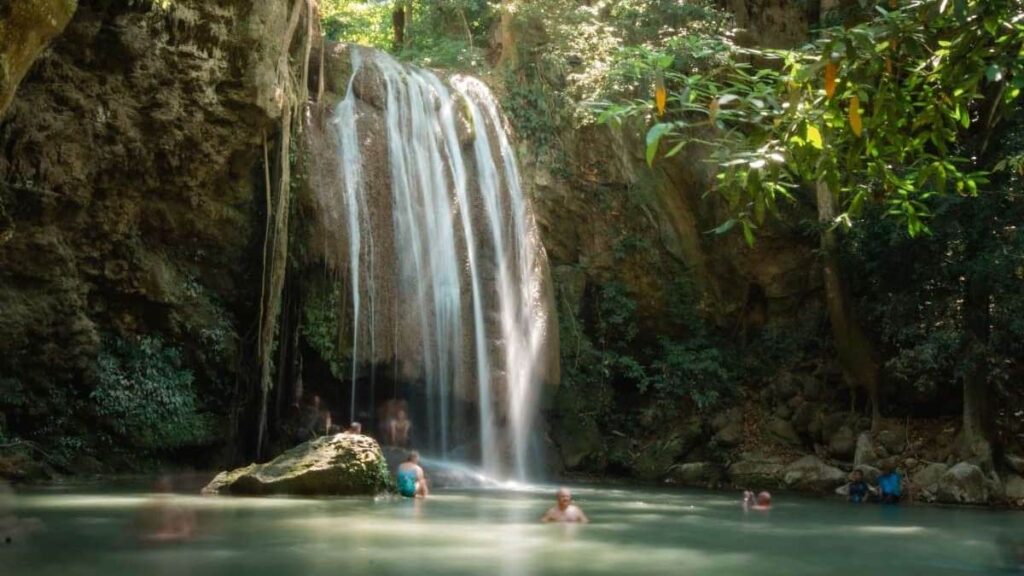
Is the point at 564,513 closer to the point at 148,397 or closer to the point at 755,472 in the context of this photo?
the point at 148,397

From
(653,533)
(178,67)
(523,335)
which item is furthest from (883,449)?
(178,67)

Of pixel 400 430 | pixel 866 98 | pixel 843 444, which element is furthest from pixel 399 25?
pixel 866 98

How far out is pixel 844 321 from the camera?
19.2 meters

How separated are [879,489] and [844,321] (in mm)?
3799

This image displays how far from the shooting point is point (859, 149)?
181 inches

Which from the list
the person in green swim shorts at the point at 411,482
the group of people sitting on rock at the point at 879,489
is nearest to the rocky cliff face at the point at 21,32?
the person in green swim shorts at the point at 411,482

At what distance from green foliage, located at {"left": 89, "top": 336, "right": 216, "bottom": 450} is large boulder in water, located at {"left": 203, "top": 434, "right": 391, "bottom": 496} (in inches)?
122

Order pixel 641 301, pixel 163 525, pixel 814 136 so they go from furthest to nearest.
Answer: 1. pixel 641 301
2. pixel 163 525
3. pixel 814 136

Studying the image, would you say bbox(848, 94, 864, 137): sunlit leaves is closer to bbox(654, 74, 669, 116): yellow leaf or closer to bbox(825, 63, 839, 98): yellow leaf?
bbox(825, 63, 839, 98): yellow leaf

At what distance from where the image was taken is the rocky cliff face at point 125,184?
14109 mm

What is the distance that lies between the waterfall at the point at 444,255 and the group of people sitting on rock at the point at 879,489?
5385 mm

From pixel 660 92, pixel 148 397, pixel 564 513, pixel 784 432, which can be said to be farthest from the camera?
pixel 784 432

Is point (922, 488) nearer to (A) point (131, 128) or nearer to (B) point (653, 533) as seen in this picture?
(B) point (653, 533)

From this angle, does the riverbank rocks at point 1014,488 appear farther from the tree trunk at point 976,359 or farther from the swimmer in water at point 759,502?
the swimmer in water at point 759,502
